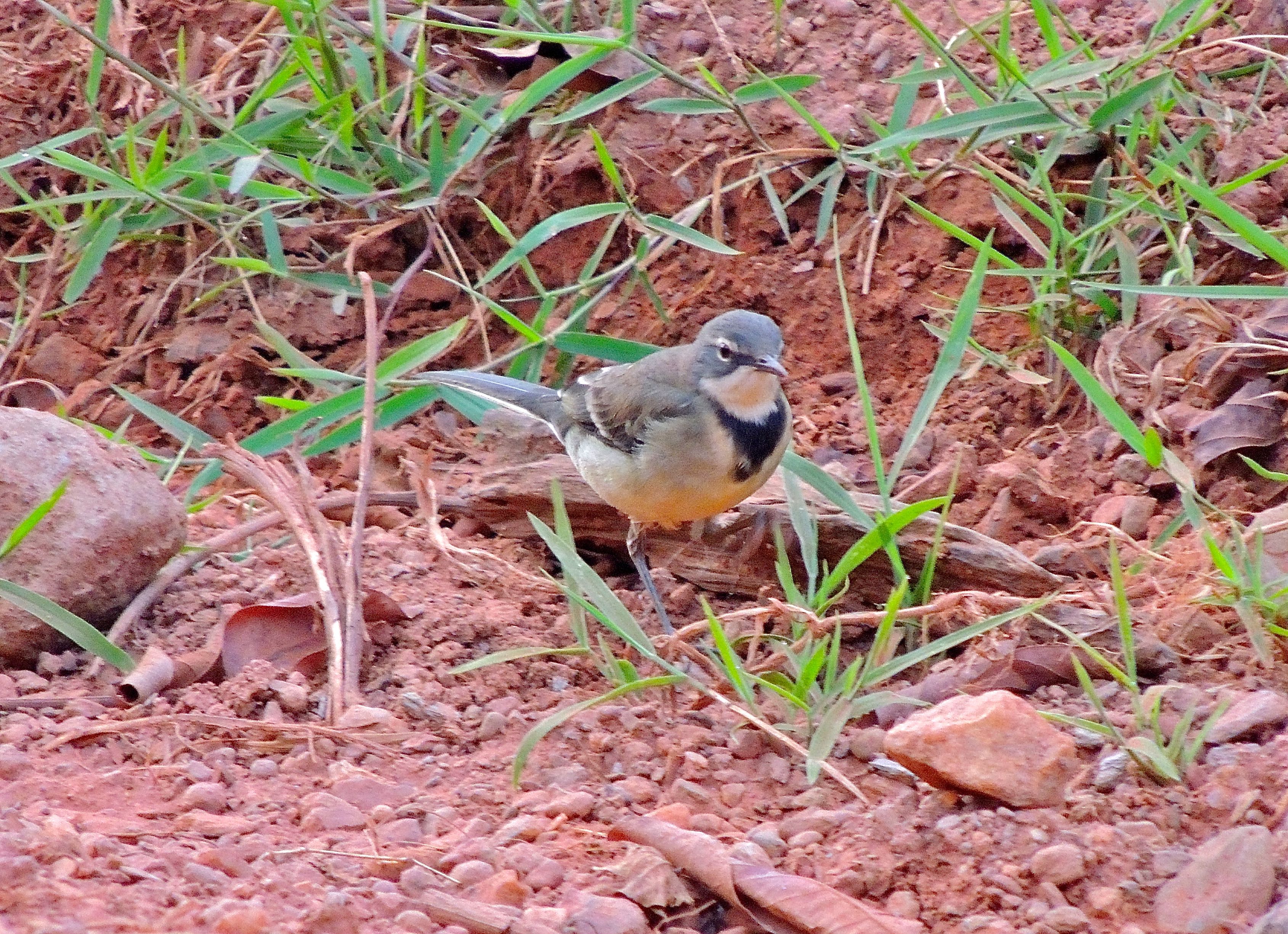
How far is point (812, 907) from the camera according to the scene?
2.90 metres

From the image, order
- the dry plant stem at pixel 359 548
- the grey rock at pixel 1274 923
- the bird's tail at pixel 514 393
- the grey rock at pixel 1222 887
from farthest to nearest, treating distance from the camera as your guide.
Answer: the bird's tail at pixel 514 393 < the dry plant stem at pixel 359 548 < the grey rock at pixel 1222 887 < the grey rock at pixel 1274 923

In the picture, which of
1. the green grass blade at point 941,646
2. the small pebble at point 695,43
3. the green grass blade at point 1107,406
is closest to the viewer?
the green grass blade at point 941,646

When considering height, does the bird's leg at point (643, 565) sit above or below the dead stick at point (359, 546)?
below

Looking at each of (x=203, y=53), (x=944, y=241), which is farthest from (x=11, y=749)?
(x=203, y=53)

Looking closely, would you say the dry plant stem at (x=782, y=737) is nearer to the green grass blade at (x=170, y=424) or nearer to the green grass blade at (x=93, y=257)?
the green grass blade at (x=170, y=424)

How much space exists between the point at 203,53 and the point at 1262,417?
17.0 ft

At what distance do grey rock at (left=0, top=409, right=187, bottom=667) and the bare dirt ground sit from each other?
0.16m

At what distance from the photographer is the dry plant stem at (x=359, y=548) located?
419cm

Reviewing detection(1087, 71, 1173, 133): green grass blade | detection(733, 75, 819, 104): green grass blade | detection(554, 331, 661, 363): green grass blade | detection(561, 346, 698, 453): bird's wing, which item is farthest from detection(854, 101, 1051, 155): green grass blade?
detection(554, 331, 661, 363): green grass blade

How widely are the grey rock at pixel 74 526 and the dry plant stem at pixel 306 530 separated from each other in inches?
10.8

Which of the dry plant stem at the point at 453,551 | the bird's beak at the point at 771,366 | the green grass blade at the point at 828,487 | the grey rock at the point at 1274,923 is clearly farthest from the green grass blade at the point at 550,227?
the grey rock at the point at 1274,923

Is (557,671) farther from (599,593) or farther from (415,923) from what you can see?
(415,923)

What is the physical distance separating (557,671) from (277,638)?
0.82 meters

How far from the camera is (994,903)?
2.98 m
